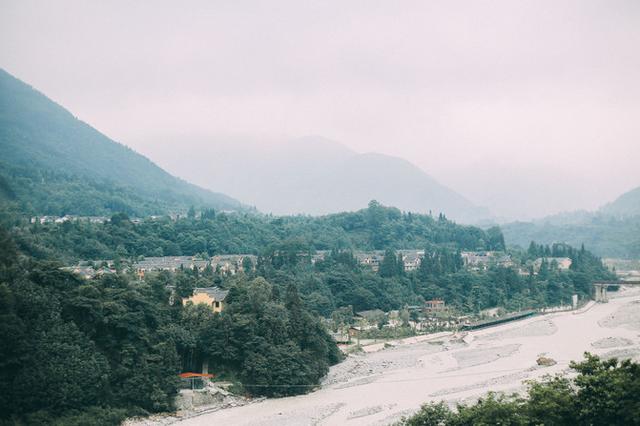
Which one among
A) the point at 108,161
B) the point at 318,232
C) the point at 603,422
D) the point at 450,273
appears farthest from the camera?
the point at 108,161

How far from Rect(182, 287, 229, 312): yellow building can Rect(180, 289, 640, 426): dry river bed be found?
20.8ft

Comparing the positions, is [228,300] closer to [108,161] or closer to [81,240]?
[81,240]

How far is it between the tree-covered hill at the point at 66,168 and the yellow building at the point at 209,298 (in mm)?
24065

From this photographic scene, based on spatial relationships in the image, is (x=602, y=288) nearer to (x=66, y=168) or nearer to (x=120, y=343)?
(x=120, y=343)

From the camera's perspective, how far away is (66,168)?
366ft

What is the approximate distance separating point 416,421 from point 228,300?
15.0m

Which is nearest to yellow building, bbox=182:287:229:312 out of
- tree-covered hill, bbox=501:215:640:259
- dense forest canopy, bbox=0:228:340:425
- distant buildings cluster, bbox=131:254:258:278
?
dense forest canopy, bbox=0:228:340:425

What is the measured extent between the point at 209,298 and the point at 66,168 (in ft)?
283

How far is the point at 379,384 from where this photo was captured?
32.3 m

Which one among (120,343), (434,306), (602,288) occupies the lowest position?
(434,306)

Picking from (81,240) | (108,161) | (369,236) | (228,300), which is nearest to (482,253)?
(369,236)

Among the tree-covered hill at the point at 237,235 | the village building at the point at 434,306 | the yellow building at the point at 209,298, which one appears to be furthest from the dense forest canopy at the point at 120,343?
the village building at the point at 434,306

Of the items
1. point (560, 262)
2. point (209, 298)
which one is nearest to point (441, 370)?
point (209, 298)

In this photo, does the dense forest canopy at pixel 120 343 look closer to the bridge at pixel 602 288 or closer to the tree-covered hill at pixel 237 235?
the tree-covered hill at pixel 237 235
